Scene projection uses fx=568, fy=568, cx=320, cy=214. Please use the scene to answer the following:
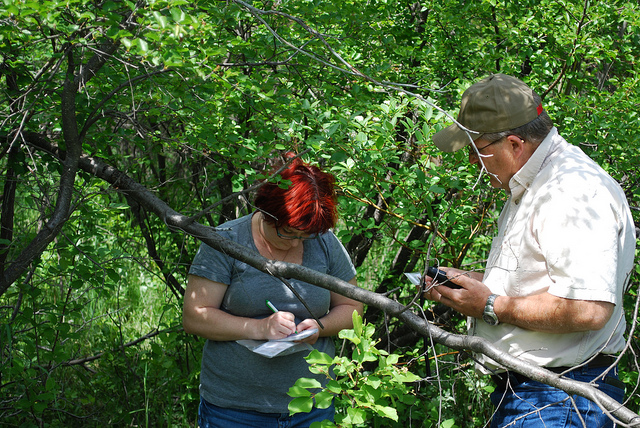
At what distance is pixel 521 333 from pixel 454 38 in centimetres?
243

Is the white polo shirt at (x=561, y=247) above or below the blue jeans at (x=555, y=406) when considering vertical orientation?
above

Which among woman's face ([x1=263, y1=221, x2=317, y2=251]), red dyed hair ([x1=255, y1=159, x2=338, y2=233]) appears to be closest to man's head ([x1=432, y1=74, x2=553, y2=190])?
red dyed hair ([x1=255, y1=159, x2=338, y2=233])

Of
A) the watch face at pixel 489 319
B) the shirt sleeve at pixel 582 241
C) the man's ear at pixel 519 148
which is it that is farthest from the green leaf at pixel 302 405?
the man's ear at pixel 519 148

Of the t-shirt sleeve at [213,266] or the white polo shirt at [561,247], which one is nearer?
the white polo shirt at [561,247]

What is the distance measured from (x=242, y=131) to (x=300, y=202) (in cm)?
119

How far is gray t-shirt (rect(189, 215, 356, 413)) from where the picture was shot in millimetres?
1989

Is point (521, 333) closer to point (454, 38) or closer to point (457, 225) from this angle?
point (457, 225)

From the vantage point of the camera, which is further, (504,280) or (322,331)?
(322,331)

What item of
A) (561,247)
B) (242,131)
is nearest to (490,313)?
(561,247)

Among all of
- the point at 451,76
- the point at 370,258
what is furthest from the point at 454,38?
the point at 370,258

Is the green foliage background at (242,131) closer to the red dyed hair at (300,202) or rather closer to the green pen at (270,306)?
the red dyed hair at (300,202)

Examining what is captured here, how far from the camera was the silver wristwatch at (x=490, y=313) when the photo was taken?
1704 millimetres

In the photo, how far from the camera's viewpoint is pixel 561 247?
155cm

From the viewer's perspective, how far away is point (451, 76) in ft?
11.6
